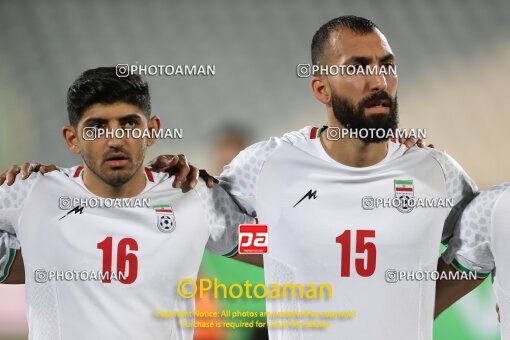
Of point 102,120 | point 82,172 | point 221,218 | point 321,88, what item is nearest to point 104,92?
point 102,120

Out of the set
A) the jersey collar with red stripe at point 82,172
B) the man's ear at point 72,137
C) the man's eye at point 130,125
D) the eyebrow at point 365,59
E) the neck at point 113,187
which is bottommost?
the neck at point 113,187

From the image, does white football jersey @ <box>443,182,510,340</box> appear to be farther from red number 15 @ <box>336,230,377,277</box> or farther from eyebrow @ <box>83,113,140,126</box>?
eyebrow @ <box>83,113,140,126</box>

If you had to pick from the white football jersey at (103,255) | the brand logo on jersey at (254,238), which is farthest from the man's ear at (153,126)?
the brand logo on jersey at (254,238)

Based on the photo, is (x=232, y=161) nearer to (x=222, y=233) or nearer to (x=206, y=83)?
(x=222, y=233)

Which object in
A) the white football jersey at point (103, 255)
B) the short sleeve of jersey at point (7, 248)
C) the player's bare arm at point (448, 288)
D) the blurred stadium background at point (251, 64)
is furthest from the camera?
the blurred stadium background at point (251, 64)

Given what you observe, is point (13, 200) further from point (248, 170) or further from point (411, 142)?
point (411, 142)

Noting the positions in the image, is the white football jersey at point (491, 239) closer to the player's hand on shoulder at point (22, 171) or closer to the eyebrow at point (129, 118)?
the eyebrow at point (129, 118)

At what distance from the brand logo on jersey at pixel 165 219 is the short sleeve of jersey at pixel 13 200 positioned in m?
0.33

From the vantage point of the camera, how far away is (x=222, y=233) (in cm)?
218

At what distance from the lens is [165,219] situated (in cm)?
208

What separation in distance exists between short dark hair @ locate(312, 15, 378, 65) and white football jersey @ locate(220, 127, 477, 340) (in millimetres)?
214

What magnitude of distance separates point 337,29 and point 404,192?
1.52ft

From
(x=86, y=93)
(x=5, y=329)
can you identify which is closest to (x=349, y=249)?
(x=86, y=93)

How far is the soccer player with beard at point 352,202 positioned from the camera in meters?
2.05
